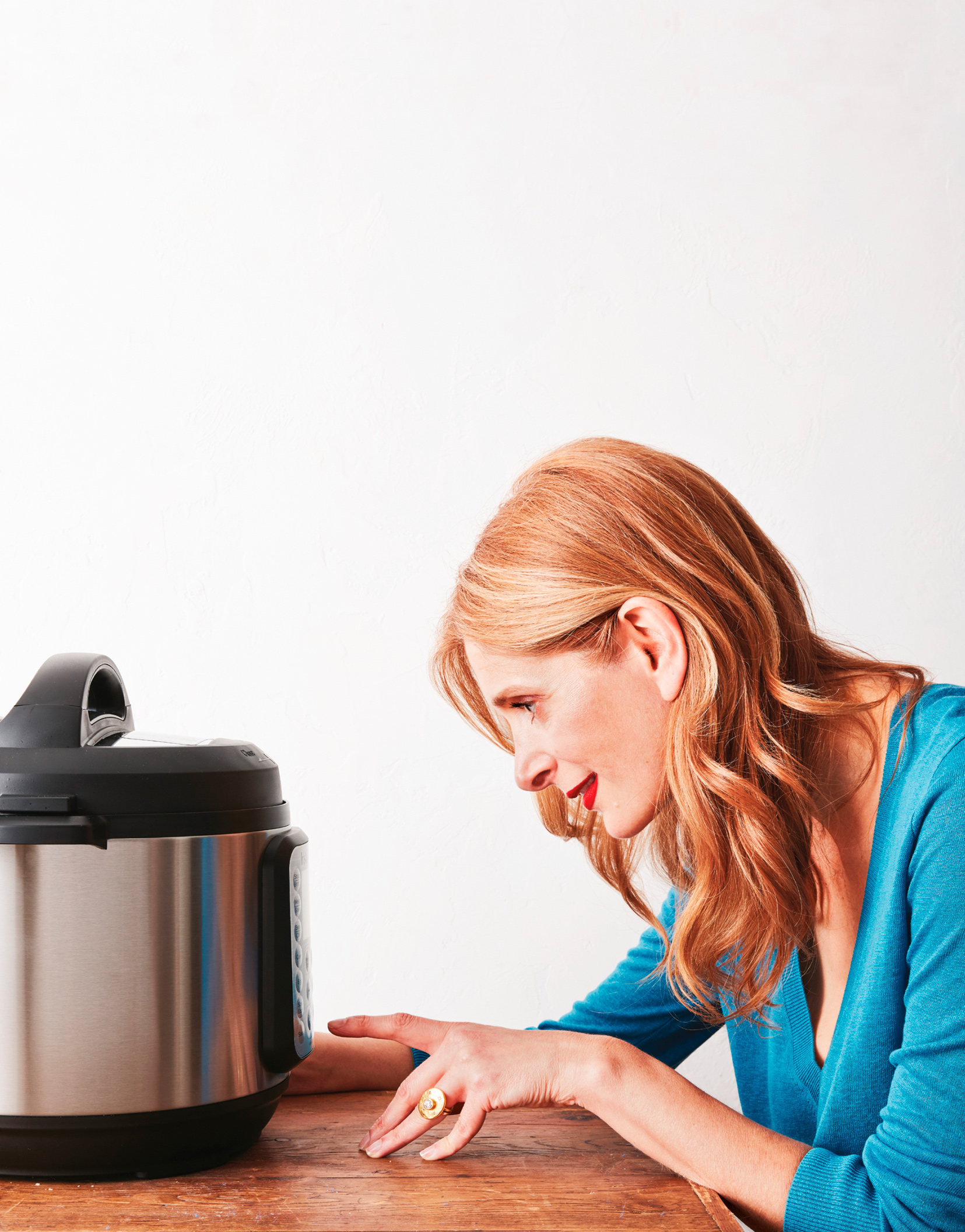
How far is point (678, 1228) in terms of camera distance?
65 cm

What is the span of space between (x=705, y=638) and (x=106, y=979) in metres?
0.48

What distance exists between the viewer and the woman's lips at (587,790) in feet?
2.92

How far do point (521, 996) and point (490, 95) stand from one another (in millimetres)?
1280

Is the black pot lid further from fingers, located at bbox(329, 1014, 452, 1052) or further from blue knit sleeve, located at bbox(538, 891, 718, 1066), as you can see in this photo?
blue knit sleeve, located at bbox(538, 891, 718, 1066)

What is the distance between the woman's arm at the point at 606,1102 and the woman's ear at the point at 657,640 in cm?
28

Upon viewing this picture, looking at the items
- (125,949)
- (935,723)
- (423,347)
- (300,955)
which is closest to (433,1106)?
(300,955)

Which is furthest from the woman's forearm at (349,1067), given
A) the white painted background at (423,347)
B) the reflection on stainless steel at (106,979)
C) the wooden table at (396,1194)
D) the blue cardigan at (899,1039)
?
the white painted background at (423,347)

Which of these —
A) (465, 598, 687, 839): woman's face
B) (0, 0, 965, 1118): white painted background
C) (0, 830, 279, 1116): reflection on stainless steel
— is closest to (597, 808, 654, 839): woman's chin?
(465, 598, 687, 839): woman's face

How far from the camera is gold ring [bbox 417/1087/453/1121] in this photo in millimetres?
769

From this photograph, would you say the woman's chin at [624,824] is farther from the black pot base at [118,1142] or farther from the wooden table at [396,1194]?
the black pot base at [118,1142]

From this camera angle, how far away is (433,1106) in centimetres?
77

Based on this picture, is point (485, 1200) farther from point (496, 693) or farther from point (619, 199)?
point (619, 199)

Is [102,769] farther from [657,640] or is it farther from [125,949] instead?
[657,640]

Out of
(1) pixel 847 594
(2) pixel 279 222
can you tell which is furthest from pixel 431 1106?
(2) pixel 279 222
